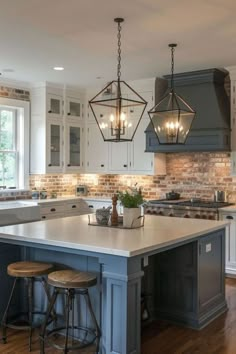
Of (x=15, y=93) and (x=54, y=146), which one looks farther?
(x=54, y=146)

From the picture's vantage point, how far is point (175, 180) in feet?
22.3

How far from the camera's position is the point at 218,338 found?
3.64 meters

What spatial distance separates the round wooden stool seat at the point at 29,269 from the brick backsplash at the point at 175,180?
11.6ft

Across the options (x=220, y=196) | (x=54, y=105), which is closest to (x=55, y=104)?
(x=54, y=105)

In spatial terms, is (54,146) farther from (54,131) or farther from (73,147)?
(73,147)

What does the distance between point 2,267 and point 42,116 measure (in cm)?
353

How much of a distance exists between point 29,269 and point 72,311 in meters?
0.52

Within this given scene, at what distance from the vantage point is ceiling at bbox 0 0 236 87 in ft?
11.9

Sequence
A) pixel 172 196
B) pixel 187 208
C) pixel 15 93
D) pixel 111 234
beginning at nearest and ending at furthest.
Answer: pixel 111 234 → pixel 187 208 → pixel 172 196 → pixel 15 93

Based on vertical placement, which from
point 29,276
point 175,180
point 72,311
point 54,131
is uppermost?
point 54,131

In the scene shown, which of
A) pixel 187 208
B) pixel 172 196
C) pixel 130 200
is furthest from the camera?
pixel 172 196

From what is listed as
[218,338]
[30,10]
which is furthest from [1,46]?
[218,338]

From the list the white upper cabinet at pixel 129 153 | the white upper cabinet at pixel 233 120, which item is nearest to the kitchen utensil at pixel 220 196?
the white upper cabinet at pixel 233 120

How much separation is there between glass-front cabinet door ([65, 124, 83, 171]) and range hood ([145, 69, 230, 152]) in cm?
203
